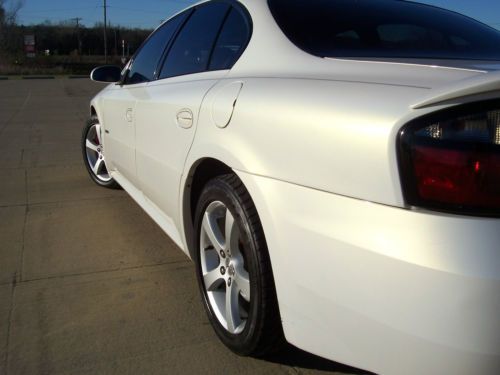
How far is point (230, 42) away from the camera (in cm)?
275

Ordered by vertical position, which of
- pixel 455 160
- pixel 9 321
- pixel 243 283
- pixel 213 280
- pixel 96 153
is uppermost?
pixel 455 160

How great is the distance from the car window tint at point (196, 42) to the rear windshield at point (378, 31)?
0.46 metres

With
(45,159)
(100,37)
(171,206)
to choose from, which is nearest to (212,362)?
(171,206)

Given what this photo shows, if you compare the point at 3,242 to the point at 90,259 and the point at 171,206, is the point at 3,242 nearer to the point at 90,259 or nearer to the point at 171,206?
the point at 90,259

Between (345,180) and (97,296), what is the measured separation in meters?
1.88

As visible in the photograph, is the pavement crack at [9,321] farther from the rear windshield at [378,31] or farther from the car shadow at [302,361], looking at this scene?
A: the rear windshield at [378,31]

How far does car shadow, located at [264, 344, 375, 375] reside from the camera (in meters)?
2.36

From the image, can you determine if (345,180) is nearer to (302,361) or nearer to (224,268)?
(224,268)

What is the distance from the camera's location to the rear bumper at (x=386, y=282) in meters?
1.42

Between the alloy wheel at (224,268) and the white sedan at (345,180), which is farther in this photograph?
the alloy wheel at (224,268)

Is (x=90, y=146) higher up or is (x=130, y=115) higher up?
(x=130, y=115)

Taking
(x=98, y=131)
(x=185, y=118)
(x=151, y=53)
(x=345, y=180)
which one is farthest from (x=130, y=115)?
(x=345, y=180)

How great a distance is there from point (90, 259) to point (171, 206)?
0.93 m

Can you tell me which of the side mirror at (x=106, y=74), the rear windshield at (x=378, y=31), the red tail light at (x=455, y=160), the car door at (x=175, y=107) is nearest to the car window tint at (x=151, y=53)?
the car door at (x=175, y=107)
